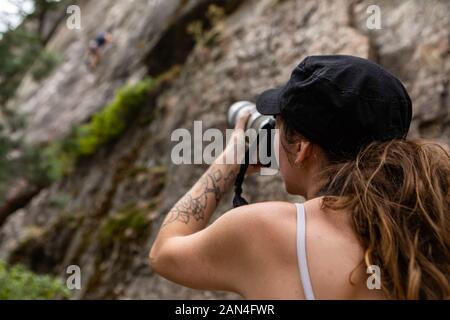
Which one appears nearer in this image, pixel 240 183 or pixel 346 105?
pixel 346 105

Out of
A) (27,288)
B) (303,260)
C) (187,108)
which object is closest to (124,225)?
(187,108)

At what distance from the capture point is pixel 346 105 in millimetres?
2012

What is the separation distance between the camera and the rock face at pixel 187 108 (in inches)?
226

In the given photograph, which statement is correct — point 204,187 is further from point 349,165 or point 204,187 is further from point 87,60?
point 87,60

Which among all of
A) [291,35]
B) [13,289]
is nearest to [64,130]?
[291,35]

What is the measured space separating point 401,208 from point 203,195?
3.16 feet

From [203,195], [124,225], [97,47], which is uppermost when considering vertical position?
[97,47]

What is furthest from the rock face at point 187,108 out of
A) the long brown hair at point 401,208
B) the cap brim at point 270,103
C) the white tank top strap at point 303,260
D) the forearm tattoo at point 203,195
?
the white tank top strap at point 303,260

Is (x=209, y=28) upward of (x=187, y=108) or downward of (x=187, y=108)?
upward

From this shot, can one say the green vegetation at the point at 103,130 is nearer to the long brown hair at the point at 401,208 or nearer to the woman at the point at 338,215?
the woman at the point at 338,215

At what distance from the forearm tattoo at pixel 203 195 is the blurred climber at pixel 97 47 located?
12.9 metres

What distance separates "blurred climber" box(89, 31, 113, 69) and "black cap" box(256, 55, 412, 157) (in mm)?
13371

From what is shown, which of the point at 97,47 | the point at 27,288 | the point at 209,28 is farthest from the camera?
the point at 97,47

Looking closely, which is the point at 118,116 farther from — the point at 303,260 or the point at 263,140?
the point at 303,260
